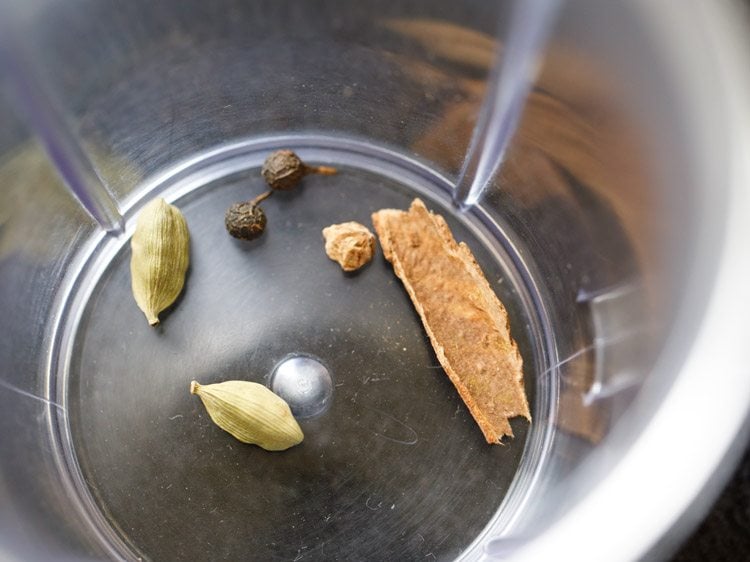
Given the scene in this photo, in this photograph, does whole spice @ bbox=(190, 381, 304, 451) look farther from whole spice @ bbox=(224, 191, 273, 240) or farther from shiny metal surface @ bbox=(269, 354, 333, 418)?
whole spice @ bbox=(224, 191, 273, 240)

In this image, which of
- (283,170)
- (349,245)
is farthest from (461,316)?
(283,170)

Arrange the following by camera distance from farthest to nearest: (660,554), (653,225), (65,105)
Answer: (65,105) < (653,225) < (660,554)

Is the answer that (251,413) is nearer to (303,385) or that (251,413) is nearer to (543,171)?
(303,385)

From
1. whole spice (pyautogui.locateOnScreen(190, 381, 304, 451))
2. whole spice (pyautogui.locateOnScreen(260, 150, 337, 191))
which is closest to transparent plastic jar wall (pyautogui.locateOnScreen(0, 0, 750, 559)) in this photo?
whole spice (pyautogui.locateOnScreen(260, 150, 337, 191))

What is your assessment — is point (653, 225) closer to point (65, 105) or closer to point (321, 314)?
point (321, 314)

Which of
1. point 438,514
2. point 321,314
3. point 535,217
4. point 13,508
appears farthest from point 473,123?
point 13,508

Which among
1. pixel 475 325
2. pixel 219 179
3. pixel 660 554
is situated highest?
pixel 219 179
